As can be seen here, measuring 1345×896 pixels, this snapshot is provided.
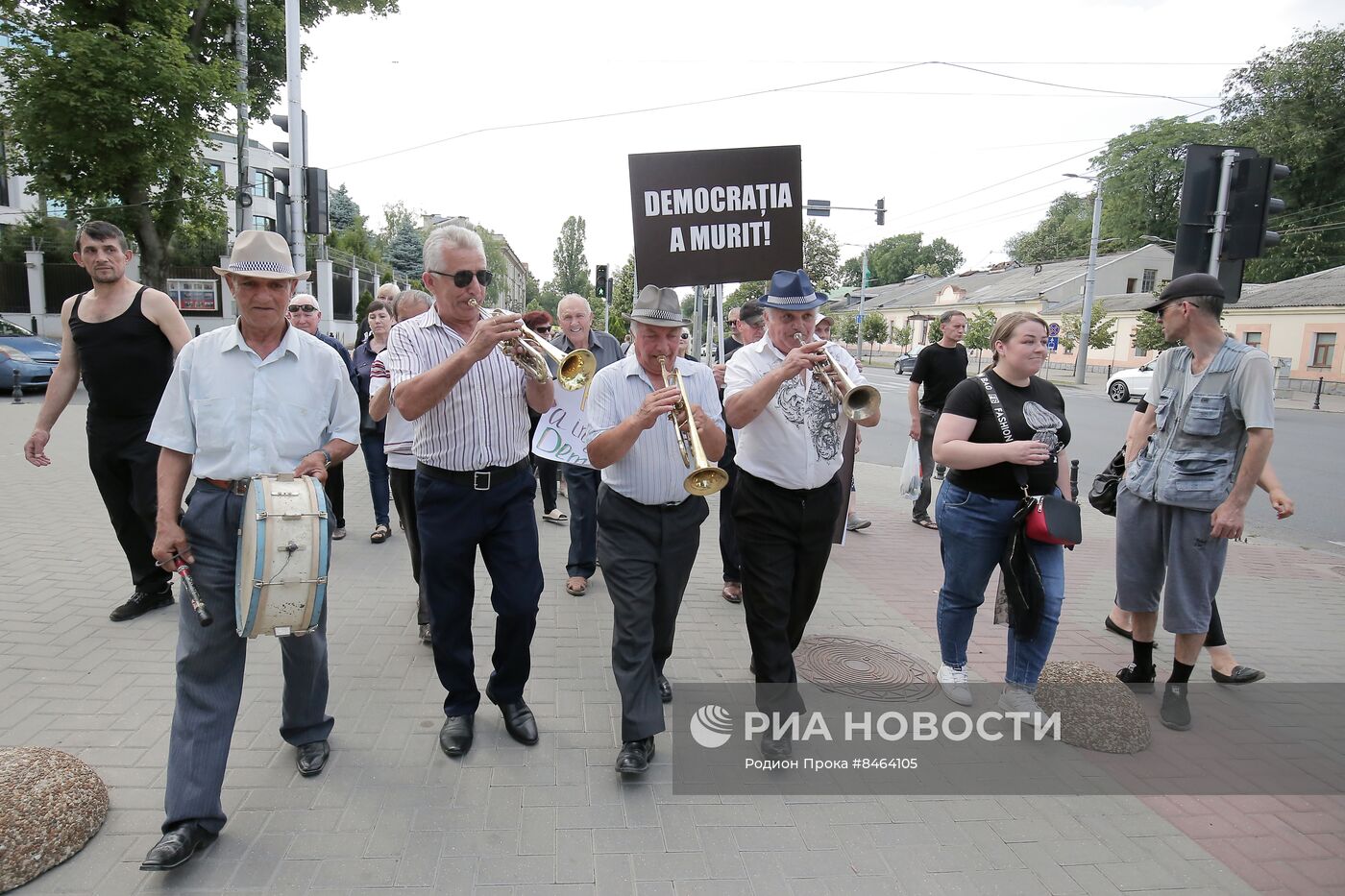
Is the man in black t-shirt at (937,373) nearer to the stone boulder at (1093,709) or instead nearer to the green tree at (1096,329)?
the stone boulder at (1093,709)

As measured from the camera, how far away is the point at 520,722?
3498 mm

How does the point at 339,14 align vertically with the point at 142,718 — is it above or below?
above

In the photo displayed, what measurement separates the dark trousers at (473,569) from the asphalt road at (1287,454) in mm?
8767

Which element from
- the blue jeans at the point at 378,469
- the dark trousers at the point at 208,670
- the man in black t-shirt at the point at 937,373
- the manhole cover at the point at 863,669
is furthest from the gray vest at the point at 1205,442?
the blue jeans at the point at 378,469

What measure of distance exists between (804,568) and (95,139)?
1927 cm

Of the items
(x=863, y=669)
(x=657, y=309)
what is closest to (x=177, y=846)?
(x=657, y=309)

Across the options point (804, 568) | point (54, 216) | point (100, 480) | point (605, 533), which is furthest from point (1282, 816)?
point (54, 216)

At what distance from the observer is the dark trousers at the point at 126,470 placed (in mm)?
4461

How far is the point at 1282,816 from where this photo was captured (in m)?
3.16

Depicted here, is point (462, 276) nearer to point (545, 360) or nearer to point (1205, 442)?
point (545, 360)

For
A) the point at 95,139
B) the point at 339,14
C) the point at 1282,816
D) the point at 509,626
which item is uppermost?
the point at 339,14

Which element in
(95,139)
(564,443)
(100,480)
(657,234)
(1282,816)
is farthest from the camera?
(95,139)

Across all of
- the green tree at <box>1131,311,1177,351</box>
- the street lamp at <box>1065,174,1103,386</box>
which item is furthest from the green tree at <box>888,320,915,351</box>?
the street lamp at <box>1065,174,1103,386</box>

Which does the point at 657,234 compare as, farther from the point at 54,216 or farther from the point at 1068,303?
the point at 1068,303
